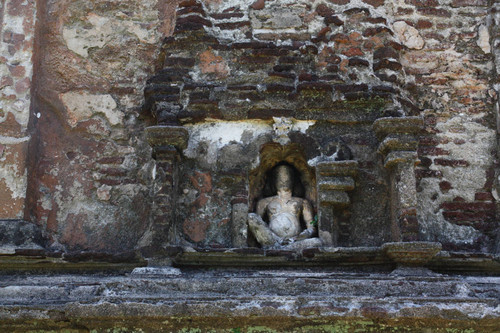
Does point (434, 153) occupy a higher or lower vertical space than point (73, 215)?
higher

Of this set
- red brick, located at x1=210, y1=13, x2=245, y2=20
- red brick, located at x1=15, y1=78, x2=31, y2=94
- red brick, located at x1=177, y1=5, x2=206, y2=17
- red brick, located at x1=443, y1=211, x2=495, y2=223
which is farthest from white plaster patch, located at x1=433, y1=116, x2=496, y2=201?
red brick, located at x1=15, y1=78, x2=31, y2=94

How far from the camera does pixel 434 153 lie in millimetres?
5531

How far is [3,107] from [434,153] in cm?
329

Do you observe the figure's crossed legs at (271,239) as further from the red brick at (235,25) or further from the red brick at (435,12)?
the red brick at (435,12)

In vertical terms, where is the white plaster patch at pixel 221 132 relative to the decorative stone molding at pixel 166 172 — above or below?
above

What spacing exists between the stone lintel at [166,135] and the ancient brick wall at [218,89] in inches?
9.9

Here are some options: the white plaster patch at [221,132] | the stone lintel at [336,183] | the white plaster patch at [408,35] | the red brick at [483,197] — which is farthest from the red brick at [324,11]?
the red brick at [483,197]

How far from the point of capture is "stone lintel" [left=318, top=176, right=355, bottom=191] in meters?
5.09

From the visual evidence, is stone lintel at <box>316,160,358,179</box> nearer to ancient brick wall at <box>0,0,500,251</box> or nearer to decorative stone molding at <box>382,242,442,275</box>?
ancient brick wall at <box>0,0,500,251</box>

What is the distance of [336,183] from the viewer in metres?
5.09

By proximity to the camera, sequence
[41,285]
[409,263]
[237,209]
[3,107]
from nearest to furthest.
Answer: [41,285] → [409,263] → [237,209] → [3,107]

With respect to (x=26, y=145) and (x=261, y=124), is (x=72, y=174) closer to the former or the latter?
(x=26, y=145)

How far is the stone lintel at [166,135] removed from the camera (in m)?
5.08

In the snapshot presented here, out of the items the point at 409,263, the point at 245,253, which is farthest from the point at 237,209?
the point at 409,263
